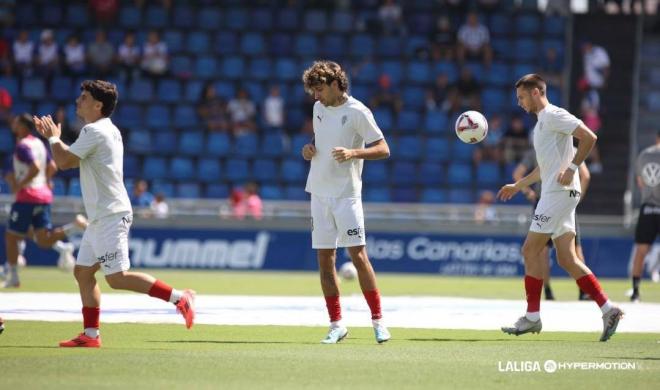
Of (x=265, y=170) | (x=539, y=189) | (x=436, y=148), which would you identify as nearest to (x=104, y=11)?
(x=265, y=170)

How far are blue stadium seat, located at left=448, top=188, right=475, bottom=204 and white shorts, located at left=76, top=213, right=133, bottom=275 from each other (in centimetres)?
2002

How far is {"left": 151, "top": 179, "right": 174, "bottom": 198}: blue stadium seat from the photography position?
29.9 meters

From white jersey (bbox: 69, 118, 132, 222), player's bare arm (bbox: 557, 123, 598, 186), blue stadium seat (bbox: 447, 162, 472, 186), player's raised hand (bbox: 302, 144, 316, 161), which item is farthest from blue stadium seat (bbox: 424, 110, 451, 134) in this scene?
white jersey (bbox: 69, 118, 132, 222)

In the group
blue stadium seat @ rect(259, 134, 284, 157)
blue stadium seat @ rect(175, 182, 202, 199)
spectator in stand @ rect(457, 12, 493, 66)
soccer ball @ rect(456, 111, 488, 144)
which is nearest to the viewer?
soccer ball @ rect(456, 111, 488, 144)

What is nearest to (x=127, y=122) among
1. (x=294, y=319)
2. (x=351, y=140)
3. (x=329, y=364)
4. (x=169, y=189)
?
(x=169, y=189)

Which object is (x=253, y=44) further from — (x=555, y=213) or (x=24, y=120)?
(x=555, y=213)

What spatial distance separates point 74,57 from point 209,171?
16.1 feet

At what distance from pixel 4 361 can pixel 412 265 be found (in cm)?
1874

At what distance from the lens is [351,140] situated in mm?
11414

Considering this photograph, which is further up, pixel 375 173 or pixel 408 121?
pixel 408 121

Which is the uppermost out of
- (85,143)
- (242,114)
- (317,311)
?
(85,143)

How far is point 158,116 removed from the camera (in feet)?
104

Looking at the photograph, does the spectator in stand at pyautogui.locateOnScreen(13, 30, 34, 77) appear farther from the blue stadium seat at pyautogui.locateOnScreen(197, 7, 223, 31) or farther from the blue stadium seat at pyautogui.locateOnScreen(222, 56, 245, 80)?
the blue stadium seat at pyautogui.locateOnScreen(222, 56, 245, 80)

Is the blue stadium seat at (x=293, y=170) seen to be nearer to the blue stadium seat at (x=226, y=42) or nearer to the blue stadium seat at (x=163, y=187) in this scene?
the blue stadium seat at (x=163, y=187)
